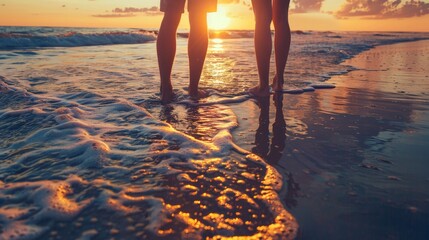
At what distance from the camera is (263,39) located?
12.2ft

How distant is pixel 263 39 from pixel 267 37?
50 mm

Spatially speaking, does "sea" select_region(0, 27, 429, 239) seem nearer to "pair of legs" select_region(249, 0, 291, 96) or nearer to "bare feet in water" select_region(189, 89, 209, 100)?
"bare feet in water" select_region(189, 89, 209, 100)

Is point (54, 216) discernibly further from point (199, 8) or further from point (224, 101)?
A: point (199, 8)

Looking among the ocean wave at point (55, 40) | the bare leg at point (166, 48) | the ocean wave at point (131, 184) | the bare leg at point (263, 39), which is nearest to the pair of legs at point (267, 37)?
the bare leg at point (263, 39)

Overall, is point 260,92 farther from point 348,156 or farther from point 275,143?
→ point 348,156

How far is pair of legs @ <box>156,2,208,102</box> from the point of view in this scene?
3486 mm

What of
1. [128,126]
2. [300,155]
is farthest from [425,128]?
→ [128,126]

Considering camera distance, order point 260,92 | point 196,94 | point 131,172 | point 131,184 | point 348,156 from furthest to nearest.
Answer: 1. point 260,92
2. point 196,94
3. point 348,156
4. point 131,172
5. point 131,184

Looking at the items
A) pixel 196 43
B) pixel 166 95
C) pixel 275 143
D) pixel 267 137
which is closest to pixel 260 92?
pixel 196 43

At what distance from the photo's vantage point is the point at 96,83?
14.4 ft

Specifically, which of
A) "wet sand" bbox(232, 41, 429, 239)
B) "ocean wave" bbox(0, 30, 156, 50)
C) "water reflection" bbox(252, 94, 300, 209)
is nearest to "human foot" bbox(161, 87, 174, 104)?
"wet sand" bbox(232, 41, 429, 239)

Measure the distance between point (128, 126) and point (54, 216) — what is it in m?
1.26

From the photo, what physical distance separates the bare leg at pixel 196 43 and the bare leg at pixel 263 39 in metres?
0.61

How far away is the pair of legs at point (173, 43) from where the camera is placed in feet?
11.4
